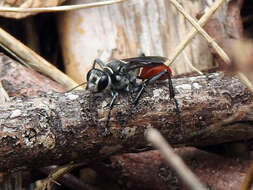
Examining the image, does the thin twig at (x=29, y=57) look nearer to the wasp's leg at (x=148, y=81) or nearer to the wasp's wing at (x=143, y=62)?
the wasp's wing at (x=143, y=62)

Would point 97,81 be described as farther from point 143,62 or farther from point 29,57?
point 29,57

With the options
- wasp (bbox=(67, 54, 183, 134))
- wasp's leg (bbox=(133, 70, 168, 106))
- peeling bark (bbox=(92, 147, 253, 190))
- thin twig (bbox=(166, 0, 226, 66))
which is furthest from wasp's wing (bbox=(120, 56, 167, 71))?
peeling bark (bbox=(92, 147, 253, 190))

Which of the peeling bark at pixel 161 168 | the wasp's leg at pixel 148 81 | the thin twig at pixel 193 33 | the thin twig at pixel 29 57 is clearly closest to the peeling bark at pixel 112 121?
the wasp's leg at pixel 148 81

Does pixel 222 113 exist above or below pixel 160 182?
above

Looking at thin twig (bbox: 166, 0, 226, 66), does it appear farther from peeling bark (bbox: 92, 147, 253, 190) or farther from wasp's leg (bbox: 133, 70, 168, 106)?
peeling bark (bbox: 92, 147, 253, 190)

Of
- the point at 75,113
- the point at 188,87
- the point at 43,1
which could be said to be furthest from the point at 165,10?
the point at 75,113

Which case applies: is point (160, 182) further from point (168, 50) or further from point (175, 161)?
point (175, 161)
